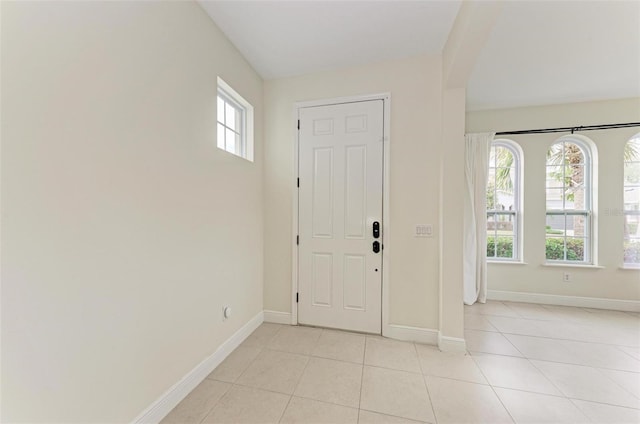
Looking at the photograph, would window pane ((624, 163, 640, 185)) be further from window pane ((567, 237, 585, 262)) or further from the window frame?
the window frame

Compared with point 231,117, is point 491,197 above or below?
below

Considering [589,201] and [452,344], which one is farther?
[589,201]

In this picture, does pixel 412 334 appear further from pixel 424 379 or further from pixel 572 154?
pixel 572 154

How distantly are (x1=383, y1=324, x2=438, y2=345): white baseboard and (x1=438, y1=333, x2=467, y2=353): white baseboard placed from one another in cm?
12

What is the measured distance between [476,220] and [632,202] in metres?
2.04

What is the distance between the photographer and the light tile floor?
1547 millimetres

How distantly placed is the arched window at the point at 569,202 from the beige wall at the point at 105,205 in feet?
15.0

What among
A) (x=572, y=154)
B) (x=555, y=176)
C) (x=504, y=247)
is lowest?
(x=504, y=247)

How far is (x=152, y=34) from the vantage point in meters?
1.47

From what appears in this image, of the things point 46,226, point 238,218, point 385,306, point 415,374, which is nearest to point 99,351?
point 46,226

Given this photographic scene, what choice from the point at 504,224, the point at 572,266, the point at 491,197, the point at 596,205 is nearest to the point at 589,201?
the point at 596,205

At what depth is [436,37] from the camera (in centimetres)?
219

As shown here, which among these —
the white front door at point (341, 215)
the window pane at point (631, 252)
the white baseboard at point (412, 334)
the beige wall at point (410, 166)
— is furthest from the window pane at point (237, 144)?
the window pane at point (631, 252)

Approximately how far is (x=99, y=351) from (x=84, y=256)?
48 cm
